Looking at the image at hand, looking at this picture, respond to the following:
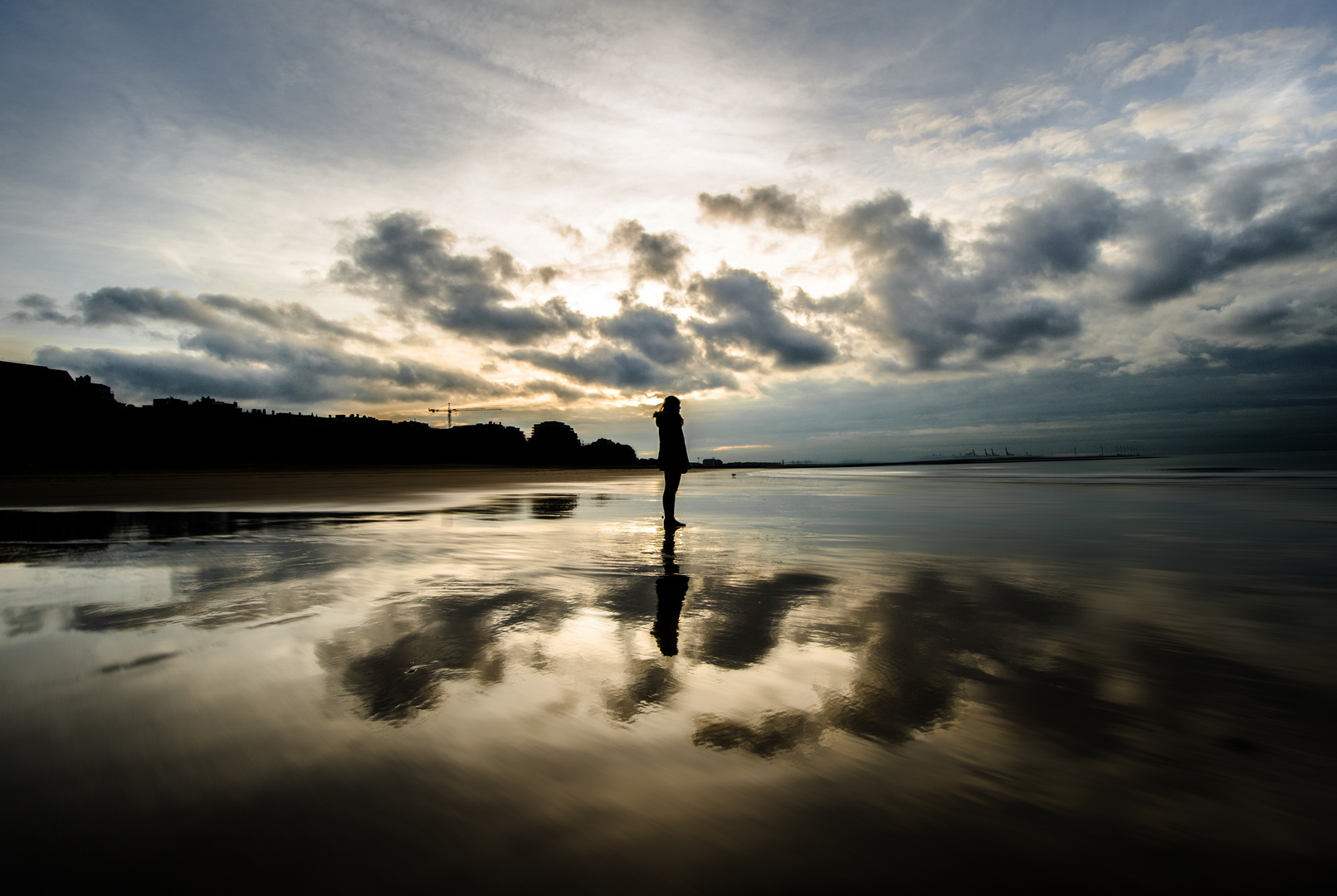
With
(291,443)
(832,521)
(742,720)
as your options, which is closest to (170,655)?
(742,720)

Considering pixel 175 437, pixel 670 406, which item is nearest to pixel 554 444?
pixel 175 437

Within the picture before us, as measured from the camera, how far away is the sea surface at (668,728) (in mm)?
1708

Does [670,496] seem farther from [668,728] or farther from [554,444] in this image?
[554,444]

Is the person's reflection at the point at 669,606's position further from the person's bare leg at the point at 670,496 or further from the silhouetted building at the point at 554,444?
the silhouetted building at the point at 554,444

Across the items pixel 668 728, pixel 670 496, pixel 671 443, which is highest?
pixel 671 443

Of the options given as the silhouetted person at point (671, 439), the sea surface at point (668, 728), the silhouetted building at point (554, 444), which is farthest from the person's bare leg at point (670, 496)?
the silhouetted building at point (554, 444)

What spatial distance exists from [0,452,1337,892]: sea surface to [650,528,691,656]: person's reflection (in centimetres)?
4

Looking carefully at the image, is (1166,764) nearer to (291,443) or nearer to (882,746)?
(882,746)

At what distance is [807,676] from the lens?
3.16 metres

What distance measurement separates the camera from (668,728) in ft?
8.39

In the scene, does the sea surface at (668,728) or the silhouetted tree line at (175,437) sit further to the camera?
the silhouetted tree line at (175,437)

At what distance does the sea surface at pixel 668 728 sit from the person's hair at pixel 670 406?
536 centimetres

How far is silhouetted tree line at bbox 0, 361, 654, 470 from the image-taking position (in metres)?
42.3

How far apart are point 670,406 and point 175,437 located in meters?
56.0
